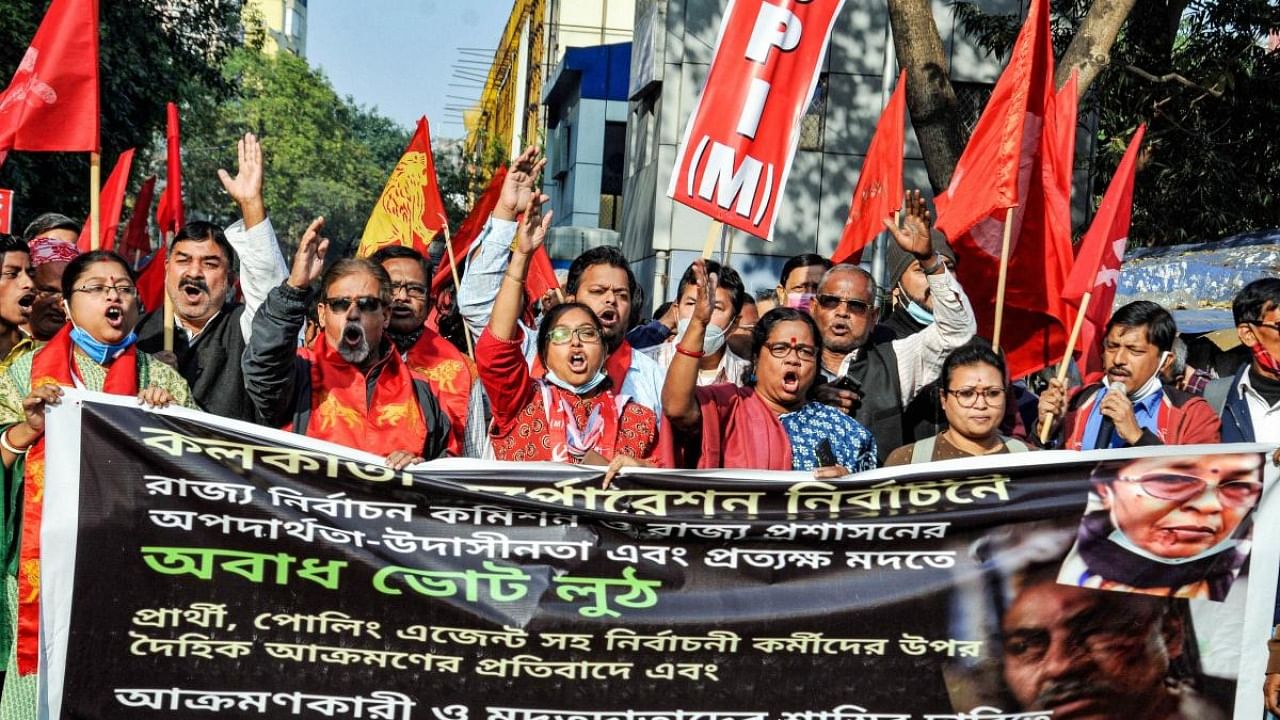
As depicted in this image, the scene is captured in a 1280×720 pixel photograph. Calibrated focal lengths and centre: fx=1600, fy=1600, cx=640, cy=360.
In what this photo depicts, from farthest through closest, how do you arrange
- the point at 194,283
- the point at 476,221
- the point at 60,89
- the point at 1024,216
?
the point at 476,221 < the point at 1024,216 < the point at 60,89 < the point at 194,283

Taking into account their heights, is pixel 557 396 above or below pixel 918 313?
below

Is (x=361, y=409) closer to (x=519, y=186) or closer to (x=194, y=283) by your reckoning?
(x=194, y=283)

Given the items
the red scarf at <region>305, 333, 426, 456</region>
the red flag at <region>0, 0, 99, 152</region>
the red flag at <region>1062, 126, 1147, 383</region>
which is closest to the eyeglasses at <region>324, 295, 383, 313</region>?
the red scarf at <region>305, 333, 426, 456</region>

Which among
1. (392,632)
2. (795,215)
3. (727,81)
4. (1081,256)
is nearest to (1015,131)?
(1081,256)

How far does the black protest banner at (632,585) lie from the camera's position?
13.9ft

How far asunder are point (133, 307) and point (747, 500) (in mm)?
1903

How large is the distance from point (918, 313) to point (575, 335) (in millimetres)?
2052

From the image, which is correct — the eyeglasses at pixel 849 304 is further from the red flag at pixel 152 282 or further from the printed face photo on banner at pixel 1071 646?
the red flag at pixel 152 282

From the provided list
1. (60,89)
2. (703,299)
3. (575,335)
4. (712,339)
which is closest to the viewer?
(703,299)

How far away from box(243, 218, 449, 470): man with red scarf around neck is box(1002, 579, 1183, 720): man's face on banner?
71.0 inches

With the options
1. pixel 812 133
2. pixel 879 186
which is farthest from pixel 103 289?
pixel 812 133

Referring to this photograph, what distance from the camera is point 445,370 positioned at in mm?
5762

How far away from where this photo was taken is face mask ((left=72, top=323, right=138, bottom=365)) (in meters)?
4.69

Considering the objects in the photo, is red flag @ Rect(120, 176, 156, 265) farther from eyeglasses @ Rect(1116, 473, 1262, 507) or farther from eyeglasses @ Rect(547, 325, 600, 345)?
eyeglasses @ Rect(1116, 473, 1262, 507)
